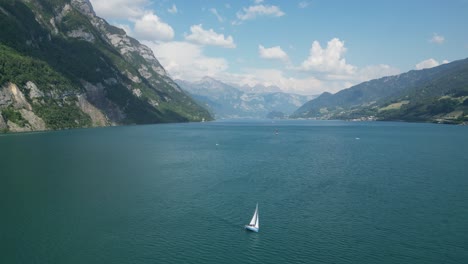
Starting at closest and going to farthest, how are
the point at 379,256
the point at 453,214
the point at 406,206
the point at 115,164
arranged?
the point at 379,256
the point at 453,214
the point at 406,206
the point at 115,164

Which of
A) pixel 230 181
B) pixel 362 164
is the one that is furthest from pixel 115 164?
pixel 362 164

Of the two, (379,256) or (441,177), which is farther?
(441,177)

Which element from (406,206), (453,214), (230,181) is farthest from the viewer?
(230,181)

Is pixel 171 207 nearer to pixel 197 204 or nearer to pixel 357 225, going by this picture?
pixel 197 204

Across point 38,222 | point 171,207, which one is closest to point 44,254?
point 38,222

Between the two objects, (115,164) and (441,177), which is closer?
(441,177)

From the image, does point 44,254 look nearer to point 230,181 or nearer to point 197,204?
point 197,204
